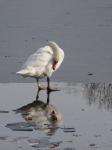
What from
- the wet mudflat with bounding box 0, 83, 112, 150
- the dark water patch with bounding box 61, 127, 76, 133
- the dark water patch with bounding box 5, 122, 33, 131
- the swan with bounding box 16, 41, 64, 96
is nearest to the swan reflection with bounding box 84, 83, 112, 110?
the wet mudflat with bounding box 0, 83, 112, 150

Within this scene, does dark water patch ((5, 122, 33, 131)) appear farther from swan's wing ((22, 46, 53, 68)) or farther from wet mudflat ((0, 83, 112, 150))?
swan's wing ((22, 46, 53, 68))

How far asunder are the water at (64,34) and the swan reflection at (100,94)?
589mm

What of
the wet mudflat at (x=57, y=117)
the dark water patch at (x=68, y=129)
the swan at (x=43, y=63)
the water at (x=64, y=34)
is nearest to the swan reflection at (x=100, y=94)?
the wet mudflat at (x=57, y=117)

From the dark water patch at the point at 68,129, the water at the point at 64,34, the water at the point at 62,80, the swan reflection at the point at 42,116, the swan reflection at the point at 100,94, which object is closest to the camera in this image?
the water at the point at 62,80

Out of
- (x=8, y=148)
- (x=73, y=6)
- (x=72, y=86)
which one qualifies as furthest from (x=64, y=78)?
(x=73, y=6)

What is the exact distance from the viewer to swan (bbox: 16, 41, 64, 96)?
516 inches

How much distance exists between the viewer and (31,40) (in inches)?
727

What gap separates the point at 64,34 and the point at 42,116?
8815 mm

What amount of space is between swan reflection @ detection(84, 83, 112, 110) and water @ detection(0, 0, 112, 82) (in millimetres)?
589

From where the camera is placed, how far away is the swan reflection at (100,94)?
38.0ft

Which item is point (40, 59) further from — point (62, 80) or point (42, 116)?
point (42, 116)

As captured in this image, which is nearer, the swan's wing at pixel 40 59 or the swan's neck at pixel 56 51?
the swan's wing at pixel 40 59

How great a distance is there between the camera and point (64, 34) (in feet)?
63.5

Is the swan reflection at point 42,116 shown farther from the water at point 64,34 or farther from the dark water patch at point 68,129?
the water at point 64,34
